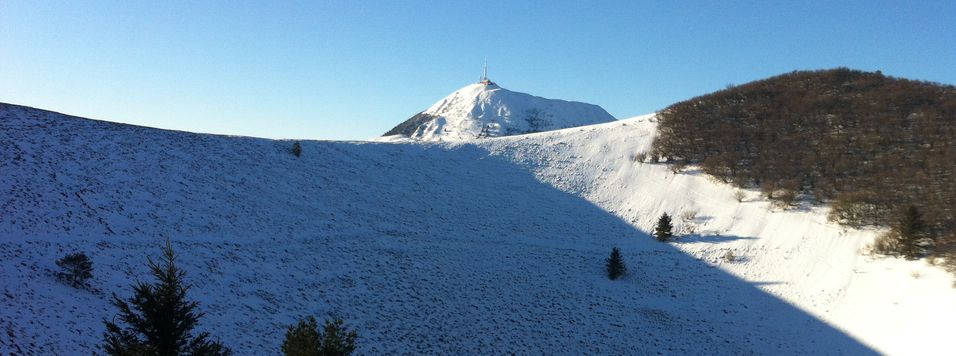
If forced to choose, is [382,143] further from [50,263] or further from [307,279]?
[50,263]

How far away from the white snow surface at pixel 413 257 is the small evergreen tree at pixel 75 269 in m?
0.32

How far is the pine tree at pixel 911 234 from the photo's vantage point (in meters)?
26.4

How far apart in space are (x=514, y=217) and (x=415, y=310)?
1383cm

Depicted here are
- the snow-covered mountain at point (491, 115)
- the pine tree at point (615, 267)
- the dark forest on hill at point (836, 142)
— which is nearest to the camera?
the pine tree at point (615, 267)

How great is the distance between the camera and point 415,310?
2184 cm

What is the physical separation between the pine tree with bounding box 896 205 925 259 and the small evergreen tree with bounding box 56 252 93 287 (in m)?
36.7

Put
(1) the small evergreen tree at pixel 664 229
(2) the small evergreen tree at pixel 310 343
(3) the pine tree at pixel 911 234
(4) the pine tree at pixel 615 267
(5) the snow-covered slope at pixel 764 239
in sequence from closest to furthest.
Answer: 1. (2) the small evergreen tree at pixel 310 343
2. (5) the snow-covered slope at pixel 764 239
3. (3) the pine tree at pixel 911 234
4. (4) the pine tree at pixel 615 267
5. (1) the small evergreen tree at pixel 664 229

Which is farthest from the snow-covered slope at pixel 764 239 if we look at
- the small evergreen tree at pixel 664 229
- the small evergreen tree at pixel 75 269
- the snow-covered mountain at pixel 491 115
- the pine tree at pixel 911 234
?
the small evergreen tree at pixel 75 269

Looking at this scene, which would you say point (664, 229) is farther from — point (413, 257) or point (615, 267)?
point (413, 257)

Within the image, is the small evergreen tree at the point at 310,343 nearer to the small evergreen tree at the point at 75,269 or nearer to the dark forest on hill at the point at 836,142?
the small evergreen tree at the point at 75,269

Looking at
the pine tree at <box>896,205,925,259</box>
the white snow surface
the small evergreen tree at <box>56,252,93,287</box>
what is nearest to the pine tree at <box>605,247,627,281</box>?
the white snow surface

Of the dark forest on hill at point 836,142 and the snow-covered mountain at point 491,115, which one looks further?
the snow-covered mountain at point 491,115

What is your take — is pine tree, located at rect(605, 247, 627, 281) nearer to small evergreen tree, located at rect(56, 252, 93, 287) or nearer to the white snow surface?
the white snow surface

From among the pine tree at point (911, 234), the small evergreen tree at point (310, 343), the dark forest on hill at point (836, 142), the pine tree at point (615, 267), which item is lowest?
the pine tree at point (615, 267)
